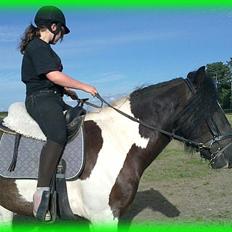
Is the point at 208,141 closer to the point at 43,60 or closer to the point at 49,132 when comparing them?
the point at 49,132

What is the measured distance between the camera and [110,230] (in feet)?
14.5

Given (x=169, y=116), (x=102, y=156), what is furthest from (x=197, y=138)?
(x=102, y=156)

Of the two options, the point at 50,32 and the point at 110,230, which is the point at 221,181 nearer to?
the point at 110,230

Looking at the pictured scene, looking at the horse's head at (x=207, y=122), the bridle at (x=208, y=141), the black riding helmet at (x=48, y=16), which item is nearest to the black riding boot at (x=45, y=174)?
the bridle at (x=208, y=141)

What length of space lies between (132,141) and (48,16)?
62.5 inches

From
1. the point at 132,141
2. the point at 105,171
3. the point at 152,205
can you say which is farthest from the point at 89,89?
the point at 152,205

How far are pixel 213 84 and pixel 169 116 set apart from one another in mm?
584

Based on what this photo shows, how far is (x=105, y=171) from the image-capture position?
4391 millimetres

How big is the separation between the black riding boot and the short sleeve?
2.41 feet

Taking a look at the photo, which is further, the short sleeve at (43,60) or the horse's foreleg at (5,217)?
the horse's foreleg at (5,217)

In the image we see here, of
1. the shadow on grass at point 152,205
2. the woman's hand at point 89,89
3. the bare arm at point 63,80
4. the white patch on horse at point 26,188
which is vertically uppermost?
the bare arm at point 63,80

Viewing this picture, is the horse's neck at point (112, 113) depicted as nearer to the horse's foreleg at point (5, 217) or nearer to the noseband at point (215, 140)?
the noseband at point (215, 140)

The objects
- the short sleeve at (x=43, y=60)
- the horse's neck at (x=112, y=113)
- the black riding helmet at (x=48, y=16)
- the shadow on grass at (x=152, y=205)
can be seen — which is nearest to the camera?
the short sleeve at (x=43, y=60)

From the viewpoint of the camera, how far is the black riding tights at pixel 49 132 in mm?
4309
